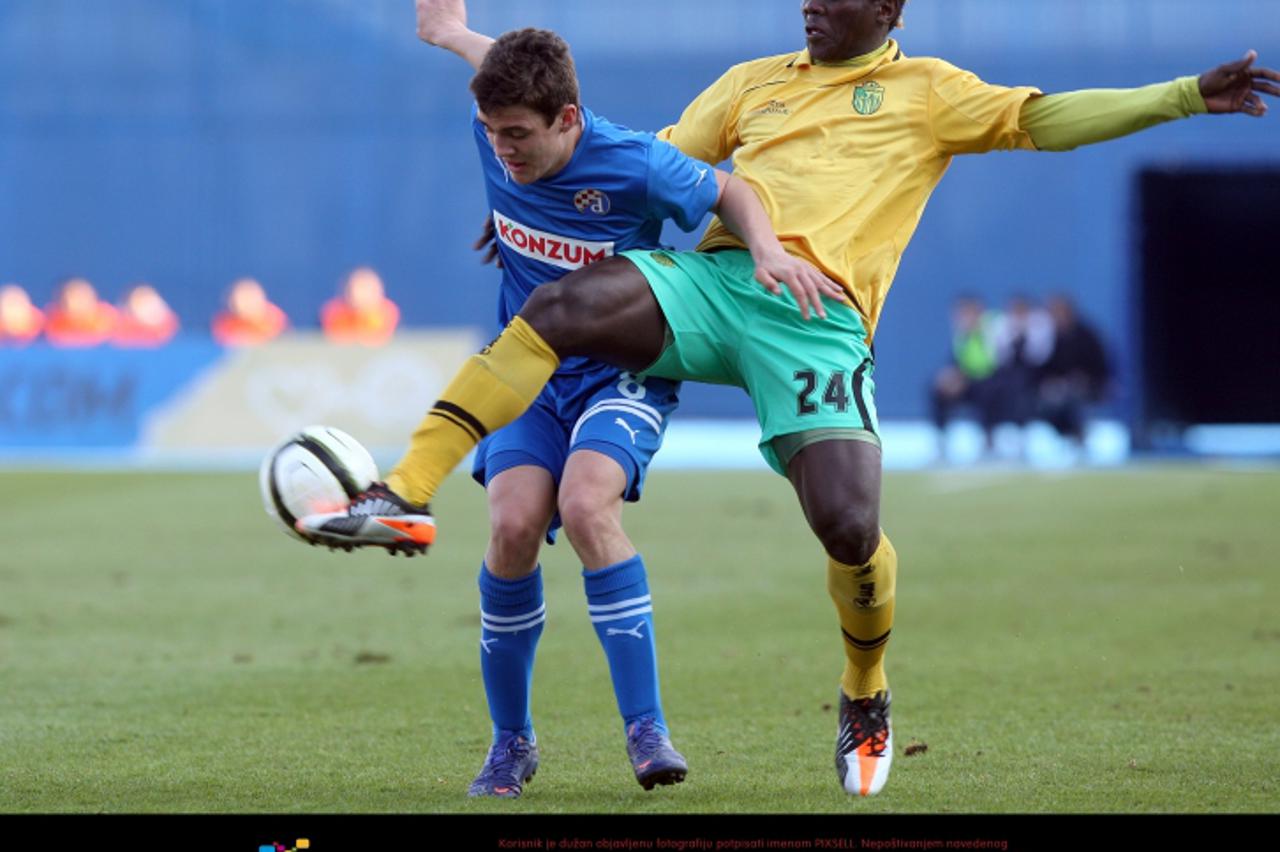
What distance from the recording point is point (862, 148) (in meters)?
5.58

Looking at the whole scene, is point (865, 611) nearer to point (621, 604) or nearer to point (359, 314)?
point (621, 604)

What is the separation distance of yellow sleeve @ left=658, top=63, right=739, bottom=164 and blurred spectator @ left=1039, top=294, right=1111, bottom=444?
59.9ft

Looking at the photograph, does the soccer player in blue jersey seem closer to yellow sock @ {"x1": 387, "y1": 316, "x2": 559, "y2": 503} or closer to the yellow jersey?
yellow sock @ {"x1": 387, "y1": 316, "x2": 559, "y2": 503}

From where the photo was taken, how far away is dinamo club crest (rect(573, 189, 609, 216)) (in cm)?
533

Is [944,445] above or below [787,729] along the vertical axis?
below

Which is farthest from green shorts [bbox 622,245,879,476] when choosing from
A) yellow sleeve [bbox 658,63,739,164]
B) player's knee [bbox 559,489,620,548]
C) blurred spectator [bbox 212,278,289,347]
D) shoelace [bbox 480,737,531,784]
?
blurred spectator [bbox 212,278,289,347]

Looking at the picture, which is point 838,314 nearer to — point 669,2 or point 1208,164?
point 1208,164

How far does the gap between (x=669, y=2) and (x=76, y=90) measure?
9675 mm

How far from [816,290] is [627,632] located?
41.8 inches

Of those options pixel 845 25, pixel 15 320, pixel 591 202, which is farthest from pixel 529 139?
pixel 15 320
